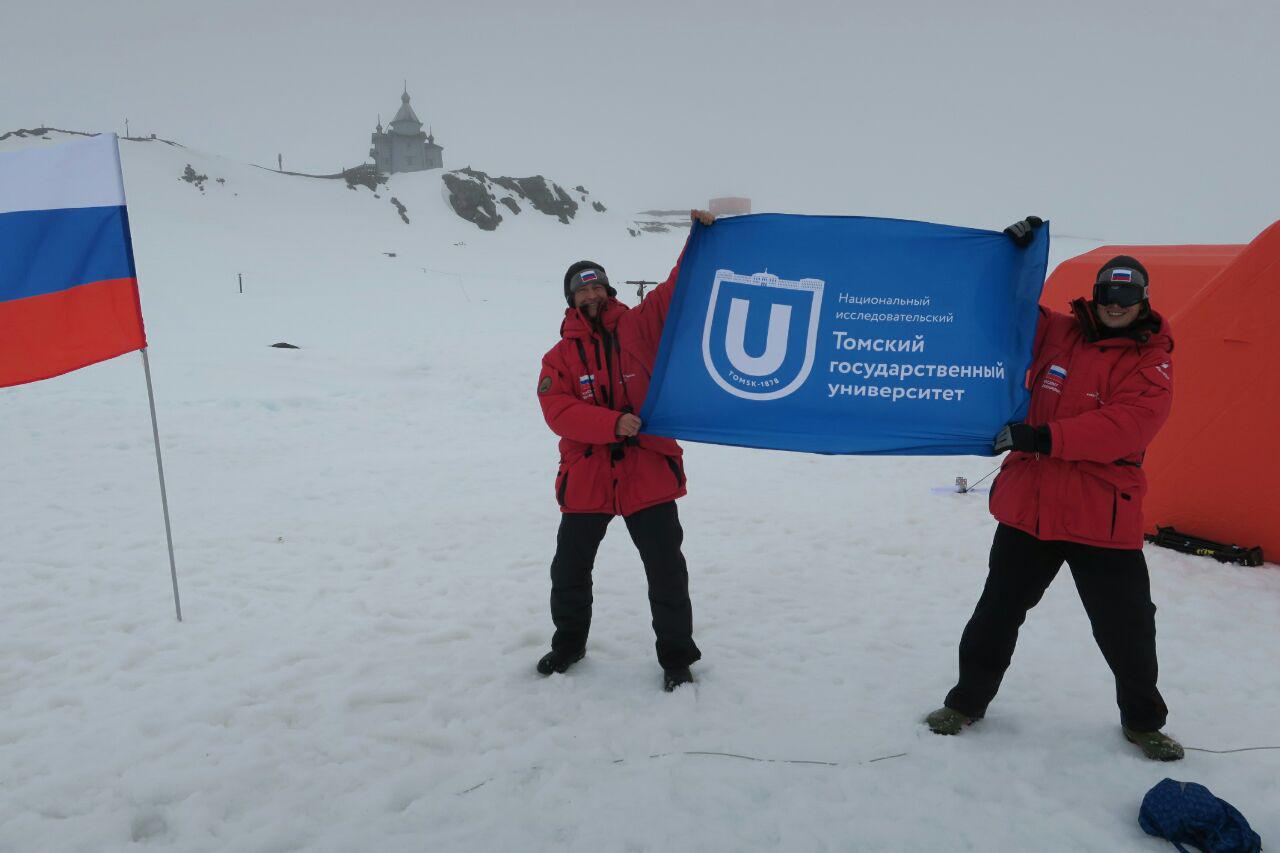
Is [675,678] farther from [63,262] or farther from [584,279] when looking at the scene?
[63,262]

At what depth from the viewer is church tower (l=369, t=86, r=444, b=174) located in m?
84.5

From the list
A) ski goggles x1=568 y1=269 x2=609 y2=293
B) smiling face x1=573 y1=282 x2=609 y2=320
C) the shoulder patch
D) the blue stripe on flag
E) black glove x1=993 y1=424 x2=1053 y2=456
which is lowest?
black glove x1=993 y1=424 x2=1053 y2=456

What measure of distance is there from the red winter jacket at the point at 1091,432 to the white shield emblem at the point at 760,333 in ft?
3.44

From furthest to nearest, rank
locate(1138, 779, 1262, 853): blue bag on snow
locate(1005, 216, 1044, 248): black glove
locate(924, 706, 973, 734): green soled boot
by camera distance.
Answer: locate(924, 706, 973, 734): green soled boot < locate(1005, 216, 1044, 248): black glove < locate(1138, 779, 1262, 853): blue bag on snow

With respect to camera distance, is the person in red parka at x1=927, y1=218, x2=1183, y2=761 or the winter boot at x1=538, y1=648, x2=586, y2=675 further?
the winter boot at x1=538, y1=648, x2=586, y2=675

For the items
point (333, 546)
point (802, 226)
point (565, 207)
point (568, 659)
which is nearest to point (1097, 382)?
point (802, 226)

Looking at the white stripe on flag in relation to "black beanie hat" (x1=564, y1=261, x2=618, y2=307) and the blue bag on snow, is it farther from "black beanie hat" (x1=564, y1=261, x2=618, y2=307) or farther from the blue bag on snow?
the blue bag on snow

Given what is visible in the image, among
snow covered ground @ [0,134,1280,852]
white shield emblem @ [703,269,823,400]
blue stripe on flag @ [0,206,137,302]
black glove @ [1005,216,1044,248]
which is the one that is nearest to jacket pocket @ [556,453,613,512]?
white shield emblem @ [703,269,823,400]

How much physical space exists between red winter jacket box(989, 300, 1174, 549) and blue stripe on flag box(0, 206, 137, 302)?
16.8 ft

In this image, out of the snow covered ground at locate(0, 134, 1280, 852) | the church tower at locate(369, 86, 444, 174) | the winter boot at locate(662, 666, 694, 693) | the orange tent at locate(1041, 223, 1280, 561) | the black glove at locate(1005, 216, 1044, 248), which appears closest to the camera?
the snow covered ground at locate(0, 134, 1280, 852)

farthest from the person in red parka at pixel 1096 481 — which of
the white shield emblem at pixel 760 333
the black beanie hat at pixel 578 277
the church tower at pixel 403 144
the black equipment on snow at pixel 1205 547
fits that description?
the church tower at pixel 403 144

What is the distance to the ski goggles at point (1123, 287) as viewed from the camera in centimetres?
294

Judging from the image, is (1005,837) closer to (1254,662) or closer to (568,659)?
(568,659)

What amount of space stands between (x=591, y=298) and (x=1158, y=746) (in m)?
3.31
